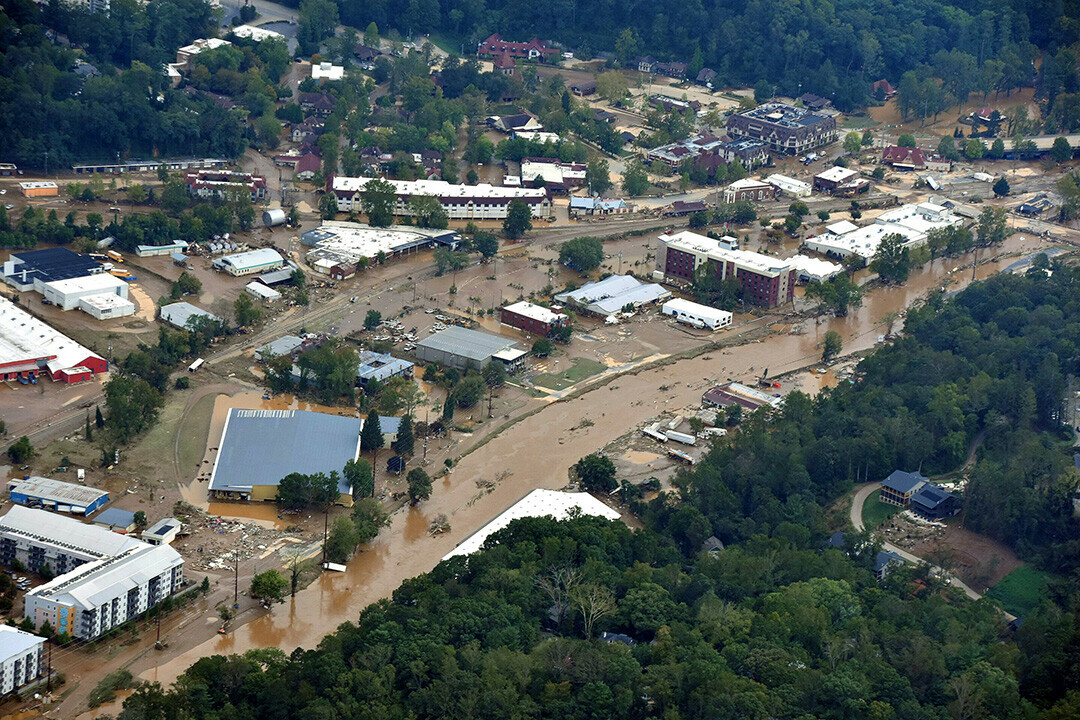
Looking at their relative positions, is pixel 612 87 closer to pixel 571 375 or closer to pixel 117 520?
pixel 571 375

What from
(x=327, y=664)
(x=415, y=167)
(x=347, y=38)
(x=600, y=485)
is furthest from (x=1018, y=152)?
(x=327, y=664)

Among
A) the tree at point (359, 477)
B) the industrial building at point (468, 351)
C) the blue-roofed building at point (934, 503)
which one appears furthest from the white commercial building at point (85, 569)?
the blue-roofed building at point (934, 503)

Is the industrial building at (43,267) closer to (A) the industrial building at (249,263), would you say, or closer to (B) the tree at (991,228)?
(A) the industrial building at (249,263)

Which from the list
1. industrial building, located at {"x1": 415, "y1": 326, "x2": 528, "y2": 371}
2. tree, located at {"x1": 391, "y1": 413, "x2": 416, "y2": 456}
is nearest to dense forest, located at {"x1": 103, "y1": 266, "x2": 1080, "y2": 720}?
tree, located at {"x1": 391, "y1": 413, "x2": 416, "y2": 456}

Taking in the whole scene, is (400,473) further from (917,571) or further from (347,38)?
(347,38)

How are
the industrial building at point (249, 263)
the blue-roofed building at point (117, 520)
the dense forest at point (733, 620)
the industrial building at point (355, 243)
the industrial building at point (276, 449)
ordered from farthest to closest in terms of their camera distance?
the industrial building at point (355, 243) → the industrial building at point (249, 263) → the industrial building at point (276, 449) → the blue-roofed building at point (117, 520) → the dense forest at point (733, 620)

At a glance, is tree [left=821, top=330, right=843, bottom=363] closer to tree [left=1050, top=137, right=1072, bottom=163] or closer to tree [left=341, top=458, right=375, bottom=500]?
tree [left=341, top=458, right=375, bottom=500]
